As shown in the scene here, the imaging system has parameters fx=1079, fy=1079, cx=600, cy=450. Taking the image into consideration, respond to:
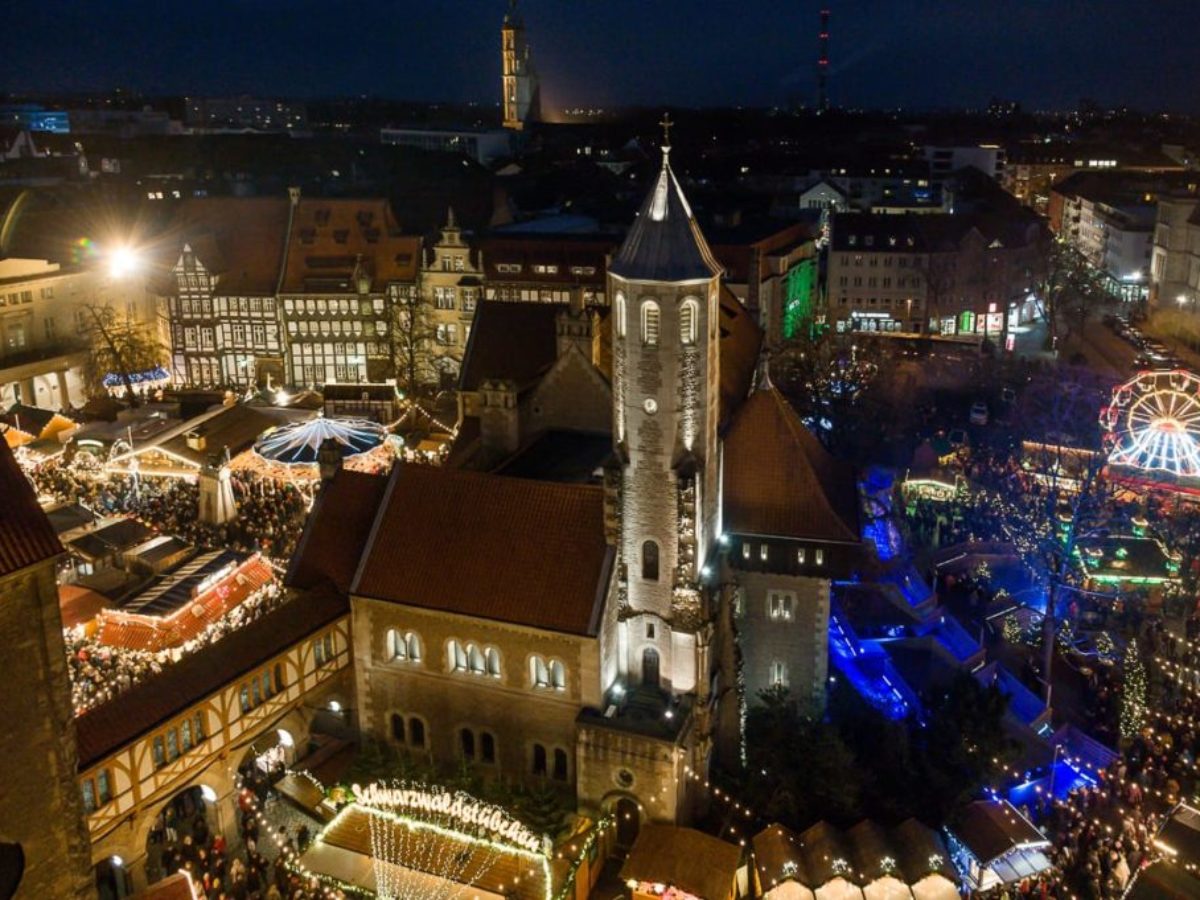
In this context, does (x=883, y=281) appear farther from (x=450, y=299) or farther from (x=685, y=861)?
(x=685, y=861)

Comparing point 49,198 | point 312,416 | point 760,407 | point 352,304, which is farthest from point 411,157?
point 760,407

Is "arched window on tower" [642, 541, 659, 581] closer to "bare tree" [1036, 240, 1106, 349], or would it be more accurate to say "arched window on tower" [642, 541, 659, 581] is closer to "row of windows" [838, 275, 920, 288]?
"row of windows" [838, 275, 920, 288]

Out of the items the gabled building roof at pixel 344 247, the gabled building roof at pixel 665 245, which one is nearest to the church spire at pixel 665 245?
the gabled building roof at pixel 665 245

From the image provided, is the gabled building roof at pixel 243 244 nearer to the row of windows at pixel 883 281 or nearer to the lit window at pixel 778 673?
the row of windows at pixel 883 281

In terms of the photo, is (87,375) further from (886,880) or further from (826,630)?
(886,880)

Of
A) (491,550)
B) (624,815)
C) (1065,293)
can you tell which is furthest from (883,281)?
(624,815)

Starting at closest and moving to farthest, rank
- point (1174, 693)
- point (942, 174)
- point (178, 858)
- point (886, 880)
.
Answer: point (886, 880), point (178, 858), point (1174, 693), point (942, 174)
